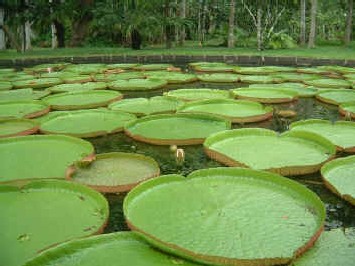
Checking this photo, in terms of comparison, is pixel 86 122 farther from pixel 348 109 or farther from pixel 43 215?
pixel 348 109

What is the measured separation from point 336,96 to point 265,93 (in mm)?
914

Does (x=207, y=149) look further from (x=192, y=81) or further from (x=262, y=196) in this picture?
(x=192, y=81)

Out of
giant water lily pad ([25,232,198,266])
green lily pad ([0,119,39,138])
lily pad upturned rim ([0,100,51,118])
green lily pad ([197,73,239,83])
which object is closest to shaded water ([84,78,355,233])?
giant water lily pad ([25,232,198,266])

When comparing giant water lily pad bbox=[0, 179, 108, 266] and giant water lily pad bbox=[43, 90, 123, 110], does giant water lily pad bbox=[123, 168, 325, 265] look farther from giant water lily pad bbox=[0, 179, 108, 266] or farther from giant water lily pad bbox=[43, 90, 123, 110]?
giant water lily pad bbox=[43, 90, 123, 110]

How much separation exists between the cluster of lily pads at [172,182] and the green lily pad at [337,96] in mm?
18

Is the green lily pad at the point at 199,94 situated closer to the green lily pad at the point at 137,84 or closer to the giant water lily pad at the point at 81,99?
the green lily pad at the point at 137,84

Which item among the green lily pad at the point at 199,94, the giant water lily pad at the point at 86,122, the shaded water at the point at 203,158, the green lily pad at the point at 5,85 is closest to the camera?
the shaded water at the point at 203,158

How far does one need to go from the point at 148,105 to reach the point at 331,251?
3416 millimetres

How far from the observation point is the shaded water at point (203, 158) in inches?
106

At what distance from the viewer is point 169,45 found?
11.8m

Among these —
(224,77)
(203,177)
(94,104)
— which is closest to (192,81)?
(224,77)

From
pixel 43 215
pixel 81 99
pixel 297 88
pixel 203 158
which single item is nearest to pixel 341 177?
pixel 203 158

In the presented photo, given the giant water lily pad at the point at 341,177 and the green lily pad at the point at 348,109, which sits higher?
the green lily pad at the point at 348,109

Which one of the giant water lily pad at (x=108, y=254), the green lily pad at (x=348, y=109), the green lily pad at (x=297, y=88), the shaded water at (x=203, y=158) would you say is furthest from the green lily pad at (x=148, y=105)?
the giant water lily pad at (x=108, y=254)
